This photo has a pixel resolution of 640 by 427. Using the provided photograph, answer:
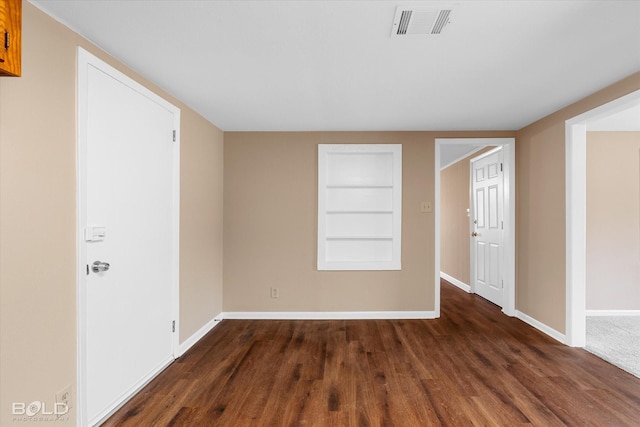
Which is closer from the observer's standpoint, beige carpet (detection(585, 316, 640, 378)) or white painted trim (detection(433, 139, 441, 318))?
beige carpet (detection(585, 316, 640, 378))

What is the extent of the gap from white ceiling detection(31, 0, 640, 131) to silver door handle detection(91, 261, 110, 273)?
138 cm

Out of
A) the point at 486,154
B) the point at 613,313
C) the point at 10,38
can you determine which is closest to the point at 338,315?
the point at 486,154

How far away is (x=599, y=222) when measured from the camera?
422 centimetres

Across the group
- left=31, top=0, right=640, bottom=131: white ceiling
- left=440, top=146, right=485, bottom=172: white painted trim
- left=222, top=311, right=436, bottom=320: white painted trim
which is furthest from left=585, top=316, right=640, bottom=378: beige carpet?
left=440, top=146, right=485, bottom=172: white painted trim

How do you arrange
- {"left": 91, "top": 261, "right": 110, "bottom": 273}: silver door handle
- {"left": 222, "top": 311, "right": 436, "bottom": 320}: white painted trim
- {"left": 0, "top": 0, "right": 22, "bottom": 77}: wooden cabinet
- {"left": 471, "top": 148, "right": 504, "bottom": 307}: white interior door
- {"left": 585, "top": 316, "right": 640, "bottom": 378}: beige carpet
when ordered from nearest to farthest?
{"left": 0, "top": 0, "right": 22, "bottom": 77}: wooden cabinet < {"left": 91, "top": 261, "right": 110, "bottom": 273}: silver door handle < {"left": 585, "top": 316, "right": 640, "bottom": 378}: beige carpet < {"left": 222, "top": 311, "right": 436, "bottom": 320}: white painted trim < {"left": 471, "top": 148, "right": 504, "bottom": 307}: white interior door

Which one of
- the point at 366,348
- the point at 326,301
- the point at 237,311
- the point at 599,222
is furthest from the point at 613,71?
the point at 237,311

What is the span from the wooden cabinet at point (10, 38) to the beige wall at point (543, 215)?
4.01 m

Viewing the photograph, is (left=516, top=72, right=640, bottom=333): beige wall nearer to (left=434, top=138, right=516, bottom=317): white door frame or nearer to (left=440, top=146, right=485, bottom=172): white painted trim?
(left=434, top=138, right=516, bottom=317): white door frame

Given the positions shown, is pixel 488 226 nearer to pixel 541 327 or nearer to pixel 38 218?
pixel 541 327

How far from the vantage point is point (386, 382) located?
2.53 meters

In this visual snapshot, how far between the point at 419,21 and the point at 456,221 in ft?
16.5

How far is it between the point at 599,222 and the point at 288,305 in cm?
413

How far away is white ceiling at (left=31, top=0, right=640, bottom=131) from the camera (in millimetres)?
1721

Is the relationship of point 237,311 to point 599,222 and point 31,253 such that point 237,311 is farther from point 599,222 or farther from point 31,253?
point 599,222
